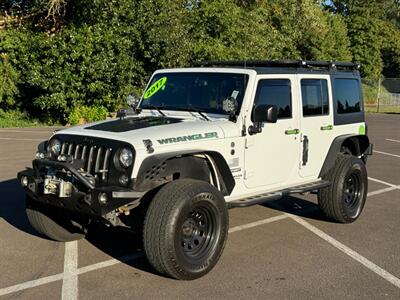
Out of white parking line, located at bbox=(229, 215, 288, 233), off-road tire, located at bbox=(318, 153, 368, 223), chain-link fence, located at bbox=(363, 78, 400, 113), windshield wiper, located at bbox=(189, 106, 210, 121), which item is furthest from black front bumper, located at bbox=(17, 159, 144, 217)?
chain-link fence, located at bbox=(363, 78, 400, 113)

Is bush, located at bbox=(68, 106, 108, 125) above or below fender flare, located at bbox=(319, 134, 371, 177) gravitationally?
above

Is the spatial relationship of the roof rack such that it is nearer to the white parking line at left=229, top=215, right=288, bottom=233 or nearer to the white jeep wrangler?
the white jeep wrangler

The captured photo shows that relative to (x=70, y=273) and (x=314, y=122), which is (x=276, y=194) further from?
(x=70, y=273)

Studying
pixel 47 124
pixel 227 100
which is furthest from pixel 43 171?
pixel 47 124

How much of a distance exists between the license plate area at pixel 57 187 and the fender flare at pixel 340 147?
10.6ft

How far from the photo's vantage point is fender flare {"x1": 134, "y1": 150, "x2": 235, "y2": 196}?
452cm

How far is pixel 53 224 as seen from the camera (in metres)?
5.57

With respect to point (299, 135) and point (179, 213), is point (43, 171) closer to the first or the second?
point (179, 213)

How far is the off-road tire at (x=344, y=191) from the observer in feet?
21.2

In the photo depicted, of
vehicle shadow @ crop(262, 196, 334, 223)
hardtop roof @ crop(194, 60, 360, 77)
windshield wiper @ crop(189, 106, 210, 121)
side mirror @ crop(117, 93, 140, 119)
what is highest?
hardtop roof @ crop(194, 60, 360, 77)

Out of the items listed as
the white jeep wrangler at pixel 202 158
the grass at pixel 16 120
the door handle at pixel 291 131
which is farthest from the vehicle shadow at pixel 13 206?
the grass at pixel 16 120

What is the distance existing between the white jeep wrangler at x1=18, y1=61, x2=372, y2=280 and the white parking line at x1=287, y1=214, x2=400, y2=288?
1.24ft

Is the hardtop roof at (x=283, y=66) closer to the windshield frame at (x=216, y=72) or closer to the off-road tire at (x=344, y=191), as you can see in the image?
the windshield frame at (x=216, y=72)

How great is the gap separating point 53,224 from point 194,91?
2.10 metres
